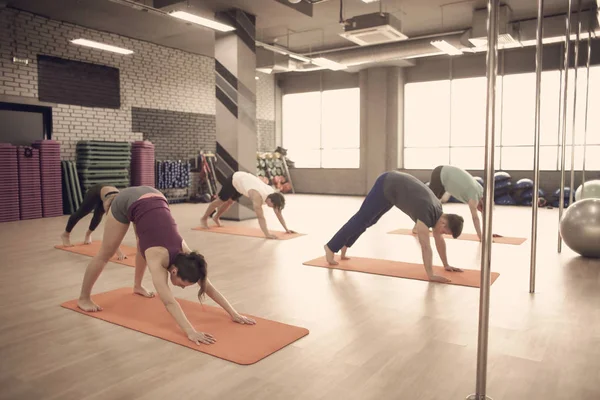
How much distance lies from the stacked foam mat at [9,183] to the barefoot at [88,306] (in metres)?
5.77

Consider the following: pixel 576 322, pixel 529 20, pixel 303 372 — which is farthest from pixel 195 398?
pixel 529 20

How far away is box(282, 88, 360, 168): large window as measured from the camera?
14.1 metres

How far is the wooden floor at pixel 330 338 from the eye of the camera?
2.22m

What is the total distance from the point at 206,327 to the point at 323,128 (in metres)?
12.0

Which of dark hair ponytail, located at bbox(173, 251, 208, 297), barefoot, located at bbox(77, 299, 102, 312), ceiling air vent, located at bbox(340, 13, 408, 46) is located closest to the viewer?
dark hair ponytail, located at bbox(173, 251, 208, 297)

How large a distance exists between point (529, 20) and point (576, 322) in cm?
742

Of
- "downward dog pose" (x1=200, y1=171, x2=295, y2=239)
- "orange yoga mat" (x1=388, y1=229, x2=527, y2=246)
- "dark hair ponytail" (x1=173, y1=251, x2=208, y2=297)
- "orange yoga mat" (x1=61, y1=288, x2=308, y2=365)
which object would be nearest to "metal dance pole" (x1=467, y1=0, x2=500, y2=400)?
"orange yoga mat" (x1=61, y1=288, x2=308, y2=365)

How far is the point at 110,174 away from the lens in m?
9.56

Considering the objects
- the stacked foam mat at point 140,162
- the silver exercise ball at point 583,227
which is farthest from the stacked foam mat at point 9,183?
the silver exercise ball at point 583,227

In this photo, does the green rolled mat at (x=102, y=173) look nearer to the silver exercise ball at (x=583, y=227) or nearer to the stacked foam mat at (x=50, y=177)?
the stacked foam mat at (x=50, y=177)

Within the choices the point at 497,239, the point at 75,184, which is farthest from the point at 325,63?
the point at 497,239

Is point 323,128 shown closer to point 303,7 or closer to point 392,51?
point 392,51

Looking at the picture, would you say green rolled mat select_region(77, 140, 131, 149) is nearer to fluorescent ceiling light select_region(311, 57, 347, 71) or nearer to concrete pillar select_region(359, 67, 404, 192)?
fluorescent ceiling light select_region(311, 57, 347, 71)

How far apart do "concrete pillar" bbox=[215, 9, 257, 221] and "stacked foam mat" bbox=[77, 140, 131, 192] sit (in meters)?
2.52
